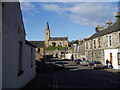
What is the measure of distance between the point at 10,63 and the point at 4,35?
66.8 inches

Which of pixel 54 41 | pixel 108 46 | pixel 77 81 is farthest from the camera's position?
pixel 54 41

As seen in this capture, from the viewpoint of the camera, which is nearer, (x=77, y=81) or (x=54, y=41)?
(x=77, y=81)

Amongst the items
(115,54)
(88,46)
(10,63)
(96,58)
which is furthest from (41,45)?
(10,63)

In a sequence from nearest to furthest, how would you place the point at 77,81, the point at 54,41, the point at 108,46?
the point at 77,81, the point at 108,46, the point at 54,41

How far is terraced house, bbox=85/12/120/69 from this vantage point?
32.8 metres

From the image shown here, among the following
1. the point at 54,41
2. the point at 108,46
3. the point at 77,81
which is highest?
the point at 54,41

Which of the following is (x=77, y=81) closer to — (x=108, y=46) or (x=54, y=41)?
(x=108, y=46)

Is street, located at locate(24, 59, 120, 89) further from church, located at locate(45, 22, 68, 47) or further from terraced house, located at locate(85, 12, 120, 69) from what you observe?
church, located at locate(45, 22, 68, 47)

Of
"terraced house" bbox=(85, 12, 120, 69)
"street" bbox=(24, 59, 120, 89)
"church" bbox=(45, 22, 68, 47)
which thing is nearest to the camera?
"street" bbox=(24, 59, 120, 89)

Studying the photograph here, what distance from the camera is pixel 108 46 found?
3697cm

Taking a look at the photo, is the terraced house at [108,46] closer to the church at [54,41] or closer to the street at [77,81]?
the street at [77,81]

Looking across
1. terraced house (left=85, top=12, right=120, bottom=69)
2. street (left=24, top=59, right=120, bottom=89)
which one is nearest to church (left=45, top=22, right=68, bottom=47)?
terraced house (left=85, top=12, right=120, bottom=69)

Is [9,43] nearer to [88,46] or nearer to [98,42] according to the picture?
[98,42]

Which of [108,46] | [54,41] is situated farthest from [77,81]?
[54,41]
